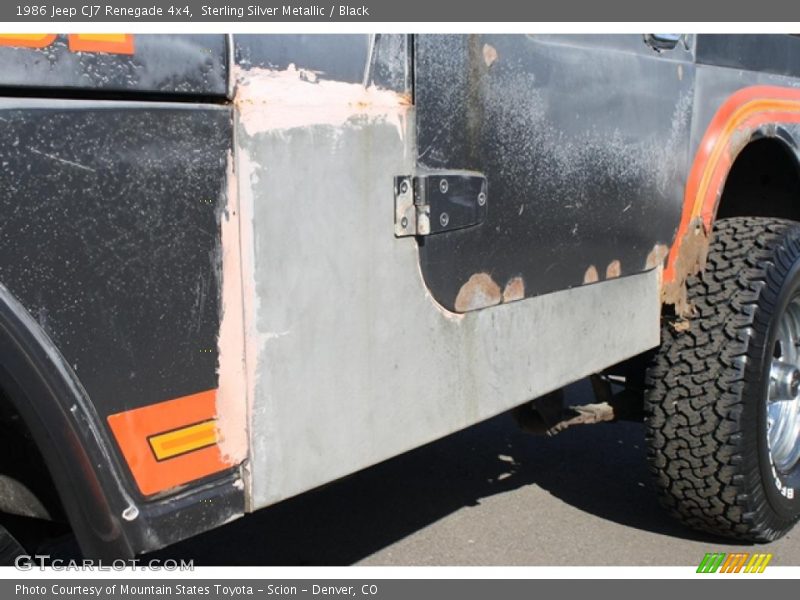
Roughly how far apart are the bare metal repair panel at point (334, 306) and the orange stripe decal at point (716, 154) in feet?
3.49

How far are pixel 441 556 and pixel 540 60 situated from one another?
5.94 ft

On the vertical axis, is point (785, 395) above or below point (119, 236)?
below

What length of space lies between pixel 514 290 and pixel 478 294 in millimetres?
155

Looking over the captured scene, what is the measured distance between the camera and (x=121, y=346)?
162cm

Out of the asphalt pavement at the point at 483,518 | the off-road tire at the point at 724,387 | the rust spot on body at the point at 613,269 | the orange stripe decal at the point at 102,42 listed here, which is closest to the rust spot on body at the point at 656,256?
the rust spot on body at the point at 613,269

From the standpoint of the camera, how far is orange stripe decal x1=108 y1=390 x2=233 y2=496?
1652 mm

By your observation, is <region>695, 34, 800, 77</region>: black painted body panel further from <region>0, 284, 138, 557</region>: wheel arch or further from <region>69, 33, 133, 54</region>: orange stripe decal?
<region>0, 284, 138, 557</region>: wheel arch

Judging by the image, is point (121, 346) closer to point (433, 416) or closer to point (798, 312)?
point (433, 416)

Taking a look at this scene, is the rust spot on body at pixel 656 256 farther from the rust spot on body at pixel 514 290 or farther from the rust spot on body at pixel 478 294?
the rust spot on body at pixel 478 294

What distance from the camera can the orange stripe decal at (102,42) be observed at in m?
1.52

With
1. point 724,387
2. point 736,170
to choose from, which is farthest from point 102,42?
point 736,170

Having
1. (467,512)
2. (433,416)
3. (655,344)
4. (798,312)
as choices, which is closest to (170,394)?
(433,416)

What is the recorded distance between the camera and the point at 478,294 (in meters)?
2.33

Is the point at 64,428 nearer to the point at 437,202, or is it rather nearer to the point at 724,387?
the point at 437,202
